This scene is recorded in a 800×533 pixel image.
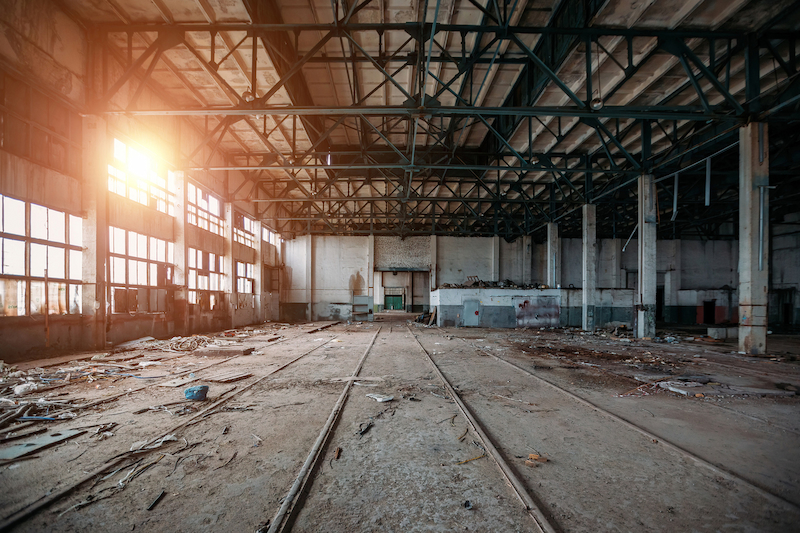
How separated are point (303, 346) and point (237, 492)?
30.0ft

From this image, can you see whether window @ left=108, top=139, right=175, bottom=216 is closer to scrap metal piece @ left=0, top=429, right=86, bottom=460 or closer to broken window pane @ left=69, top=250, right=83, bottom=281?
broken window pane @ left=69, top=250, right=83, bottom=281

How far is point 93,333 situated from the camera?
9367mm

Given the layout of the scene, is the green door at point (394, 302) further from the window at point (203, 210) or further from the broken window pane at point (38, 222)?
the broken window pane at point (38, 222)

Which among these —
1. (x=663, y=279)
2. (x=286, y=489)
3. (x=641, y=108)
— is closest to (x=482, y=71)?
(x=641, y=108)

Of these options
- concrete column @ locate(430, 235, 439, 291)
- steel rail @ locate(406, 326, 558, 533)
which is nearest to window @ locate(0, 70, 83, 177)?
steel rail @ locate(406, 326, 558, 533)

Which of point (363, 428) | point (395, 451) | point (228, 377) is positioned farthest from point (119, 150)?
point (395, 451)

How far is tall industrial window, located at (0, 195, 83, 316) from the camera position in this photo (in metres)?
7.49

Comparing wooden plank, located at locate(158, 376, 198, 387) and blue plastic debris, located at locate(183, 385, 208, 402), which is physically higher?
blue plastic debris, located at locate(183, 385, 208, 402)

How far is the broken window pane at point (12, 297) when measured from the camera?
24.2ft

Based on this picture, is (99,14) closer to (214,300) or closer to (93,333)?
(93,333)

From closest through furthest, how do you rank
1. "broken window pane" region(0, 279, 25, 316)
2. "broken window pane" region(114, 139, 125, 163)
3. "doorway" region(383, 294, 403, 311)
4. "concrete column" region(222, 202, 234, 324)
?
"broken window pane" region(0, 279, 25, 316) → "broken window pane" region(114, 139, 125, 163) → "concrete column" region(222, 202, 234, 324) → "doorway" region(383, 294, 403, 311)

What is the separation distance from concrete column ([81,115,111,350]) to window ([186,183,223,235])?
4548mm

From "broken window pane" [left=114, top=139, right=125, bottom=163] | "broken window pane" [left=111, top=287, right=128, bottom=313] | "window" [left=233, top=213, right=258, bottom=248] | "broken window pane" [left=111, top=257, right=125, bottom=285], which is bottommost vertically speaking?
"broken window pane" [left=111, top=287, right=128, bottom=313]

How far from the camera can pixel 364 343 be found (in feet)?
40.6
